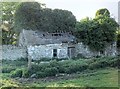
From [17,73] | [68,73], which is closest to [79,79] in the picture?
[68,73]

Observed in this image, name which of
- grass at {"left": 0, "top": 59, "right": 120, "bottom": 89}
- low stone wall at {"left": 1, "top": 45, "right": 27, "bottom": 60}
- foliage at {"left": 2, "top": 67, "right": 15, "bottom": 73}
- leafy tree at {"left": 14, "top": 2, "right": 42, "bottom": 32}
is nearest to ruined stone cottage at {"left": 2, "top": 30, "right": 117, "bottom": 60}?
low stone wall at {"left": 1, "top": 45, "right": 27, "bottom": 60}

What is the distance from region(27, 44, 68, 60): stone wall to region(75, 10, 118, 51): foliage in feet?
5.71

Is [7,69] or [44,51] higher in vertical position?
[44,51]

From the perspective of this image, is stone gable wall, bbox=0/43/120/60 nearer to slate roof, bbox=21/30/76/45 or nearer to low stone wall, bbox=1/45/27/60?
low stone wall, bbox=1/45/27/60

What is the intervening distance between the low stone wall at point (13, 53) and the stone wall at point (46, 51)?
657 millimetres

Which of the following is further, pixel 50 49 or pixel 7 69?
pixel 50 49

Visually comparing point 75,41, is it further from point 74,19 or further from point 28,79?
point 28,79

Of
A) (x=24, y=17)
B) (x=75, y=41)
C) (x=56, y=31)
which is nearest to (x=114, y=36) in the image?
(x=75, y=41)

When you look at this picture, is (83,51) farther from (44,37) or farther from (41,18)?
(41,18)

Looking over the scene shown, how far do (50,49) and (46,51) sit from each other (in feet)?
1.17

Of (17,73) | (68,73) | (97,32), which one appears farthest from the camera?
(97,32)

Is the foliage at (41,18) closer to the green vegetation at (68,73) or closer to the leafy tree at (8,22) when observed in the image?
the leafy tree at (8,22)

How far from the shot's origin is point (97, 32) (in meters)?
29.5

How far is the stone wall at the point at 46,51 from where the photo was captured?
29.0m
